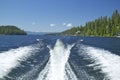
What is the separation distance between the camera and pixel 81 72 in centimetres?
1722

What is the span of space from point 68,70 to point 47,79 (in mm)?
2815

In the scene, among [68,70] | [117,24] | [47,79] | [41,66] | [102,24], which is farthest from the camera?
[102,24]

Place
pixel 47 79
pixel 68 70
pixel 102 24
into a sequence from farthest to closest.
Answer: pixel 102 24
pixel 68 70
pixel 47 79

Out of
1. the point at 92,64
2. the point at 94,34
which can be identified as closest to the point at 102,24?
the point at 94,34

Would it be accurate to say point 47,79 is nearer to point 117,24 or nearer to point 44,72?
point 44,72

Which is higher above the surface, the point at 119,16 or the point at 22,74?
the point at 119,16

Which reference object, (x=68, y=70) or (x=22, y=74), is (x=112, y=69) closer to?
(x=68, y=70)

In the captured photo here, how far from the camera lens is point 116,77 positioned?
15711mm

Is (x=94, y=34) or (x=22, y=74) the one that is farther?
(x=94, y=34)

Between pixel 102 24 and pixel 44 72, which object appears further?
pixel 102 24

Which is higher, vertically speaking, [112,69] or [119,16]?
[119,16]

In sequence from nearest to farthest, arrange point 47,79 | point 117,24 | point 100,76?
point 47,79 < point 100,76 < point 117,24

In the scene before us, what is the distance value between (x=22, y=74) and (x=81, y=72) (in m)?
3.85

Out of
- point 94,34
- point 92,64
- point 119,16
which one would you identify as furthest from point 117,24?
point 92,64
